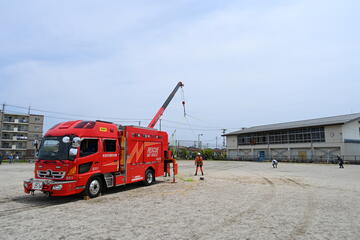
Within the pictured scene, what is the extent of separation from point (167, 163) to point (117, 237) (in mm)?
10244

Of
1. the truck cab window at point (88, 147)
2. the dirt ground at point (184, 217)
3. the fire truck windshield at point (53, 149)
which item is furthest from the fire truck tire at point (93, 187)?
the fire truck windshield at point (53, 149)

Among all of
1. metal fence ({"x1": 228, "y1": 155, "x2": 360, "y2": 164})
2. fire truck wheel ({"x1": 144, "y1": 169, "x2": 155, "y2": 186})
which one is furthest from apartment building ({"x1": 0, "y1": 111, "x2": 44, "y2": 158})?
metal fence ({"x1": 228, "y1": 155, "x2": 360, "y2": 164})

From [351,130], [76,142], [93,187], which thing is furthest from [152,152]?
[351,130]

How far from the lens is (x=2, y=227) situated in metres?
5.69

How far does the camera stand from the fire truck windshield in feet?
28.3

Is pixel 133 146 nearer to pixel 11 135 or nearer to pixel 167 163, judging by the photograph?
pixel 167 163

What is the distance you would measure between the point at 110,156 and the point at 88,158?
4.04 feet

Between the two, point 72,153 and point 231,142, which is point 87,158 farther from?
point 231,142

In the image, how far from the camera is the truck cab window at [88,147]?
8.97 metres

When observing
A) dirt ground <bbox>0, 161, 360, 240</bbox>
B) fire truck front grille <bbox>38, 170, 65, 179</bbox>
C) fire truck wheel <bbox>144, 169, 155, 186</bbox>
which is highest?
fire truck front grille <bbox>38, 170, 65, 179</bbox>

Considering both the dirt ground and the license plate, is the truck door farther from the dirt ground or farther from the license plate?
the license plate

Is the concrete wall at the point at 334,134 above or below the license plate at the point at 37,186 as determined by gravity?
above

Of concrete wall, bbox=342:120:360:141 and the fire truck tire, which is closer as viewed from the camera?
the fire truck tire

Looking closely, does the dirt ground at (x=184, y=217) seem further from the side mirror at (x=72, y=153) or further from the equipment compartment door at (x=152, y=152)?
the equipment compartment door at (x=152, y=152)
